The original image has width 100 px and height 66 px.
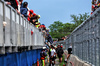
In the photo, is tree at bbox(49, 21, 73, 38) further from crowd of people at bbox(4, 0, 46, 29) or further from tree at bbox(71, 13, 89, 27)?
crowd of people at bbox(4, 0, 46, 29)

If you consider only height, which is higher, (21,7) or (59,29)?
(59,29)

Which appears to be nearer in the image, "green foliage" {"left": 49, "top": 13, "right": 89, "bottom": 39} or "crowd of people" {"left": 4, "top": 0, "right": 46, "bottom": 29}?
"crowd of people" {"left": 4, "top": 0, "right": 46, "bottom": 29}

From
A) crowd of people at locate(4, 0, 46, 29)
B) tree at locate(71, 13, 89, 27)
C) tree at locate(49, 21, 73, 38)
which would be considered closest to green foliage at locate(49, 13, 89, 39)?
tree at locate(49, 21, 73, 38)

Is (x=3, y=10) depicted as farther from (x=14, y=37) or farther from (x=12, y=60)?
(x=12, y=60)

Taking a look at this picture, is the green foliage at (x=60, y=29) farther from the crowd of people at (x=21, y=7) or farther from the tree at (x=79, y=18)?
the crowd of people at (x=21, y=7)

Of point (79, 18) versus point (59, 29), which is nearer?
point (79, 18)

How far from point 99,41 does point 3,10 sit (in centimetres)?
321

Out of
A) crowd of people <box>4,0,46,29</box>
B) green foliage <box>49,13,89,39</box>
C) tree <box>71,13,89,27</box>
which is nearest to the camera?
crowd of people <box>4,0,46,29</box>

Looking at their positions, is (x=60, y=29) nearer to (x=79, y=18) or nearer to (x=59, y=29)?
(x=59, y=29)

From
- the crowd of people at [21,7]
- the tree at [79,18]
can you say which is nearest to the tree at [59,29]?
the tree at [79,18]

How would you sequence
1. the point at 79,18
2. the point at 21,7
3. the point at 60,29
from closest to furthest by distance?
the point at 21,7 < the point at 79,18 < the point at 60,29

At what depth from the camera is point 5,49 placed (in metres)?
7.49

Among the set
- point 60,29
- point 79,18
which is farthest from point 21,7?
point 60,29

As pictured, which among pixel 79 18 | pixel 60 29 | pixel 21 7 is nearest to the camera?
pixel 21 7
